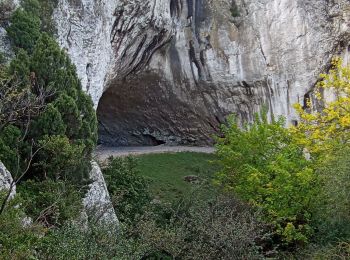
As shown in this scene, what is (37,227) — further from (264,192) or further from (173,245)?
(264,192)

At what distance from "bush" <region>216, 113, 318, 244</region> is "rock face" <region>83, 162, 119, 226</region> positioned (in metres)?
4.91

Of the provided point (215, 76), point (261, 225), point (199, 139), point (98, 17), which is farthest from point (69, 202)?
point (199, 139)

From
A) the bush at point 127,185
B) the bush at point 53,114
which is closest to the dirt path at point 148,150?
the bush at point 127,185

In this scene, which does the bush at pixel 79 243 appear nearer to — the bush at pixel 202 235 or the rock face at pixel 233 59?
the bush at pixel 202 235

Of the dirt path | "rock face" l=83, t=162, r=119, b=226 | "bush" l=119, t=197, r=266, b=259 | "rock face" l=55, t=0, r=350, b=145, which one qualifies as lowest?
"bush" l=119, t=197, r=266, b=259

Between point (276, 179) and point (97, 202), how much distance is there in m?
6.10

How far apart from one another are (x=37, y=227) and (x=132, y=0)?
608 inches

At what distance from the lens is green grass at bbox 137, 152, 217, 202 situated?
75.1 ft

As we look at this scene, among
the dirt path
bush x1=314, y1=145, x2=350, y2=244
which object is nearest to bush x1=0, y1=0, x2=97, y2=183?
bush x1=314, y1=145, x2=350, y2=244

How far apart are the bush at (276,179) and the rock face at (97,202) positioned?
16.1ft

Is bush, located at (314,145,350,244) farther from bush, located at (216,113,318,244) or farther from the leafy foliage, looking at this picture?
the leafy foliage

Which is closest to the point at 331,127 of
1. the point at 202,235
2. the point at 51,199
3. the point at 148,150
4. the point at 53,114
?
the point at 202,235

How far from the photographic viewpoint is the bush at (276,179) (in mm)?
16484

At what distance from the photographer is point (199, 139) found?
3288cm
